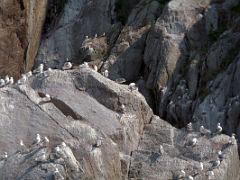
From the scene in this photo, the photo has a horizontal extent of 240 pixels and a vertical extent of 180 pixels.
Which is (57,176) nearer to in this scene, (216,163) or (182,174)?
(182,174)

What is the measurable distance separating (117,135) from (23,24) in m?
18.2

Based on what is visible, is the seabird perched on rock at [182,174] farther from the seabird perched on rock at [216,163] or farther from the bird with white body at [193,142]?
the bird with white body at [193,142]

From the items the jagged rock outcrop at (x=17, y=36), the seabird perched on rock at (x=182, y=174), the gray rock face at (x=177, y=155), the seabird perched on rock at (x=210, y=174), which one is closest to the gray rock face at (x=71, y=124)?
the gray rock face at (x=177, y=155)

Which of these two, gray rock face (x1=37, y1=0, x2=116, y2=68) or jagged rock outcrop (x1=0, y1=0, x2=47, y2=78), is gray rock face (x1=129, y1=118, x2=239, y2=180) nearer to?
gray rock face (x1=37, y1=0, x2=116, y2=68)

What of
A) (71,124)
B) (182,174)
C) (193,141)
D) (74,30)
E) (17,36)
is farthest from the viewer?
(74,30)

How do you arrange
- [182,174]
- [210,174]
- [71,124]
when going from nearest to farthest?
[210,174]
[182,174]
[71,124]

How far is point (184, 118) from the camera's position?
28.9 m

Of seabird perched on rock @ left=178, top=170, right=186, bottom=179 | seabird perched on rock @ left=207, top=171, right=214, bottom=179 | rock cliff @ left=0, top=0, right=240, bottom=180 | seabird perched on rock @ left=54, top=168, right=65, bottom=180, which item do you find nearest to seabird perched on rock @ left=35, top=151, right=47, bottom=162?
rock cliff @ left=0, top=0, right=240, bottom=180

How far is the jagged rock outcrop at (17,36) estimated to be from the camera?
123 feet

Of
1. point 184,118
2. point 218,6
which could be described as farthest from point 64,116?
A: point 218,6

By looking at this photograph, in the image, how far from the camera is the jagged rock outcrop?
3759cm

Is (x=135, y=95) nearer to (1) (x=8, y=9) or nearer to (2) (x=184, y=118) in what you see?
(2) (x=184, y=118)

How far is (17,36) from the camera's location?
3816 cm

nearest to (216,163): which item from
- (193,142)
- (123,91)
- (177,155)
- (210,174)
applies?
(210,174)
